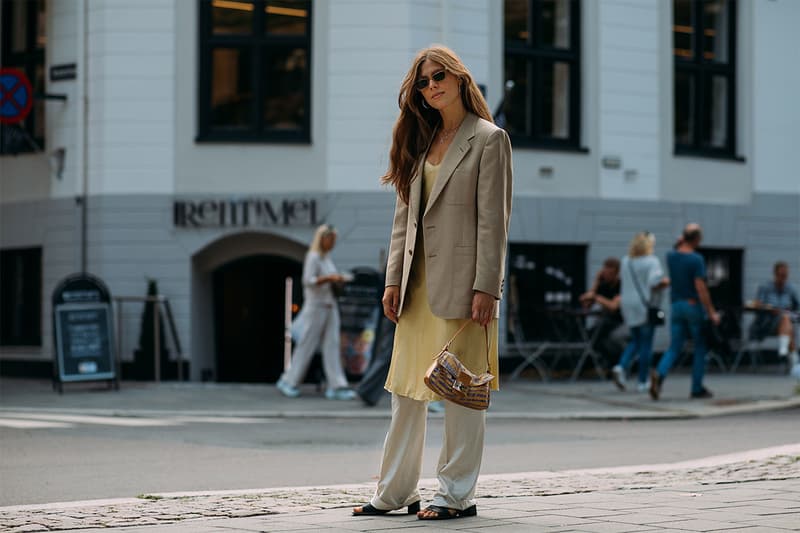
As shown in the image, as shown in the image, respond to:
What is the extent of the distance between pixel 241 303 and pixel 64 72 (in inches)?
160

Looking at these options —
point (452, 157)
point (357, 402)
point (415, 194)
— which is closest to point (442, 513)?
point (415, 194)

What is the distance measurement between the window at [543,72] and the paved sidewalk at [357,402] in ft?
12.4

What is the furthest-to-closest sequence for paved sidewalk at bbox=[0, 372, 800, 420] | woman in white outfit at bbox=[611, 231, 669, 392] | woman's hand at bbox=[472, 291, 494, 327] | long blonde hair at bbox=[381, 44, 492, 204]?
woman in white outfit at bbox=[611, 231, 669, 392] → paved sidewalk at bbox=[0, 372, 800, 420] → long blonde hair at bbox=[381, 44, 492, 204] → woman's hand at bbox=[472, 291, 494, 327]

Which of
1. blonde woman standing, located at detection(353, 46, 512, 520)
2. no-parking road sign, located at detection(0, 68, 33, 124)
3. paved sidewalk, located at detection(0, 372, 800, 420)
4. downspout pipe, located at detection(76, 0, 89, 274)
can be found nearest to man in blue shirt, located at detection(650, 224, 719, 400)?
paved sidewalk, located at detection(0, 372, 800, 420)

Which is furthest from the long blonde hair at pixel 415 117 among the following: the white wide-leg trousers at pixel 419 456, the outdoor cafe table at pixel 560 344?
the outdoor cafe table at pixel 560 344

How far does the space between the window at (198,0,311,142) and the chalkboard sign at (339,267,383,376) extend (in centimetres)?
297

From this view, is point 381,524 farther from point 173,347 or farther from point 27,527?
point 173,347

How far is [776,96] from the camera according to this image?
22625 millimetres

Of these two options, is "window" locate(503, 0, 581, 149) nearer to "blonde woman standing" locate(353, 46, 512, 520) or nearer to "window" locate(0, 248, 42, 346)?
"window" locate(0, 248, 42, 346)

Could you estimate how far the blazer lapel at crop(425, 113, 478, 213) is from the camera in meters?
6.64

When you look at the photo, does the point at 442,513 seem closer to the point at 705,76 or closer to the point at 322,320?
the point at 322,320

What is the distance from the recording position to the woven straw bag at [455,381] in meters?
6.30

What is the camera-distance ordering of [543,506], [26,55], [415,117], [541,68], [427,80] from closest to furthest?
[427,80] < [543,506] < [415,117] < [541,68] < [26,55]

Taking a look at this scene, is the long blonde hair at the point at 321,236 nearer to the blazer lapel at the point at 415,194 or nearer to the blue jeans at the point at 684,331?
the blue jeans at the point at 684,331
